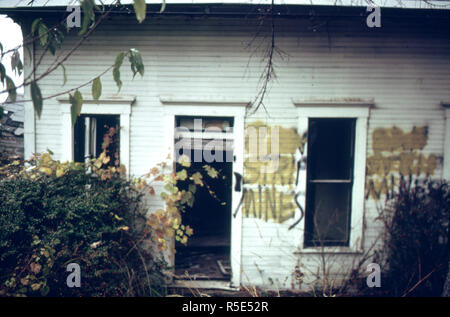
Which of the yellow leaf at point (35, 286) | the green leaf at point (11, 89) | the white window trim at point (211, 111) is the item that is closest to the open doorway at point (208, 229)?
the white window trim at point (211, 111)

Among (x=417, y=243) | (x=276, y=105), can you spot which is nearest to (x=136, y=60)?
(x=276, y=105)

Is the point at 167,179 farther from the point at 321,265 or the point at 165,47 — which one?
the point at 321,265

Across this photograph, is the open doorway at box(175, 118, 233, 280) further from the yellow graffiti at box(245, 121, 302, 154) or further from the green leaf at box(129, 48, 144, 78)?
the green leaf at box(129, 48, 144, 78)

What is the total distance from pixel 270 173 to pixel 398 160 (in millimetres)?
2147

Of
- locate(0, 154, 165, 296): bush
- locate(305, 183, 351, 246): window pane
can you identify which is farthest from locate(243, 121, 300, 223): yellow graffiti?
locate(0, 154, 165, 296): bush

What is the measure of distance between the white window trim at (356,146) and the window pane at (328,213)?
0.14 metres

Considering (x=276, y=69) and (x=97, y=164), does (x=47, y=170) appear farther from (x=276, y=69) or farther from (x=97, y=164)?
(x=276, y=69)

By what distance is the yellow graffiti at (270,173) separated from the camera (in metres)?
4.61

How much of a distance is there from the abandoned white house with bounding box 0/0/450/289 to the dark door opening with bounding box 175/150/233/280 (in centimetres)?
47

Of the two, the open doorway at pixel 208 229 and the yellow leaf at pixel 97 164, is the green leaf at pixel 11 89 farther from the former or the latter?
the open doorway at pixel 208 229

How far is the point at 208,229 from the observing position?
6.91 meters

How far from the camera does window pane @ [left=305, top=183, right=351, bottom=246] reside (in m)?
4.80
